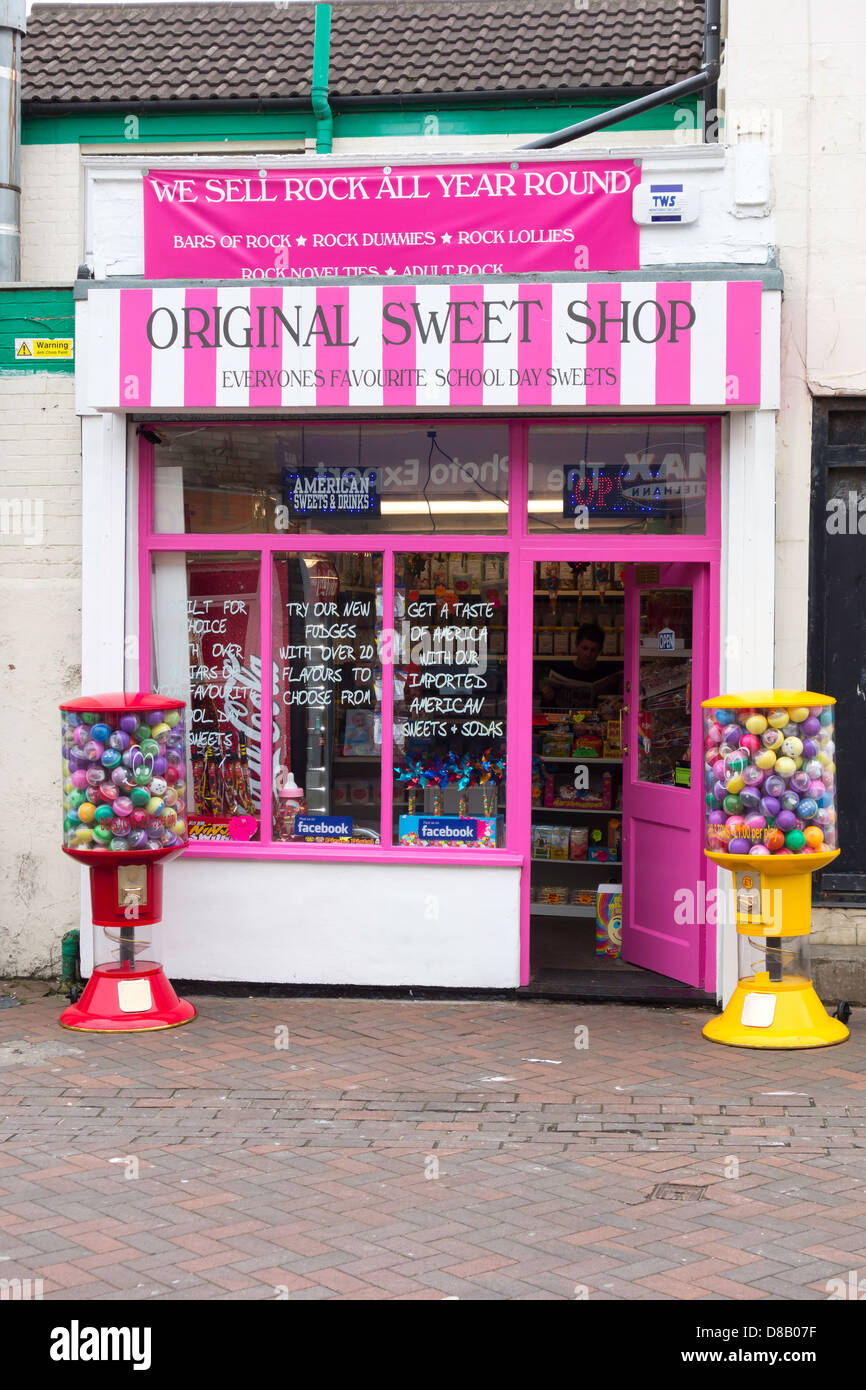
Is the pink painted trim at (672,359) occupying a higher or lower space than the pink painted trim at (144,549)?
higher

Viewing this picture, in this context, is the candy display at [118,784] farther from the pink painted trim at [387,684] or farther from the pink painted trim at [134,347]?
the pink painted trim at [134,347]

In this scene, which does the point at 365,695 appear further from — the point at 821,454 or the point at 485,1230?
the point at 485,1230

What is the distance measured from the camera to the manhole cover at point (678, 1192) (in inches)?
205

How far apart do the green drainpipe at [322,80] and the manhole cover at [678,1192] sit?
10896mm

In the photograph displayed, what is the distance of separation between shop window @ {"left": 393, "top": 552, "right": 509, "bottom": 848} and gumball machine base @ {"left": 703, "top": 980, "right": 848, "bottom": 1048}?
1651 millimetres

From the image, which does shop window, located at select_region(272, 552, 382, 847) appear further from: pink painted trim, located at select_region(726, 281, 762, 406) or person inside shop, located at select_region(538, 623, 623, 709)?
person inside shop, located at select_region(538, 623, 623, 709)

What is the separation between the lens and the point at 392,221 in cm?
795

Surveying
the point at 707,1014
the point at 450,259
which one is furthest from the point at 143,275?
the point at 707,1014

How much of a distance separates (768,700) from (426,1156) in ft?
9.20

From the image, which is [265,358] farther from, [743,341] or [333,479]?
[743,341]

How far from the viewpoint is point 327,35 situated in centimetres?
1362

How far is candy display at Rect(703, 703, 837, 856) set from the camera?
7.12 metres

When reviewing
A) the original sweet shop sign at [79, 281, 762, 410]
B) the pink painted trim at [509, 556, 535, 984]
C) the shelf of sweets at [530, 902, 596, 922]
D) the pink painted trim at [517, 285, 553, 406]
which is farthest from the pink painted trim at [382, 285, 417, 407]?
the shelf of sweets at [530, 902, 596, 922]

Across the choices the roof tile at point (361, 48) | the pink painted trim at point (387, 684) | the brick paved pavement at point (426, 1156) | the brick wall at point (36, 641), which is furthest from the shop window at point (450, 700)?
the roof tile at point (361, 48)
